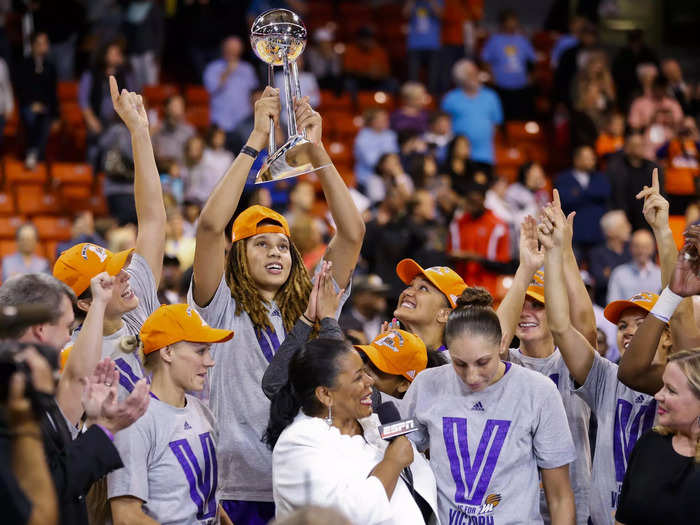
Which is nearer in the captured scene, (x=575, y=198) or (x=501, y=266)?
(x=501, y=266)

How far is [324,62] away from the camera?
14.0m

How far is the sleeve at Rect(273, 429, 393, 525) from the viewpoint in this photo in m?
3.29

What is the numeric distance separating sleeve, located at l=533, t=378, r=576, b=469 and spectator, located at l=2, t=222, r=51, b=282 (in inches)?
274

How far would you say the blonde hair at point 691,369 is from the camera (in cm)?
355

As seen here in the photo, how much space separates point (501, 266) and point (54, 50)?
22.3 ft

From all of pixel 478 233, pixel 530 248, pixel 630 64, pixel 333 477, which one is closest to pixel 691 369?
pixel 530 248

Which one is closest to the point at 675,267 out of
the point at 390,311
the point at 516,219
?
the point at 390,311

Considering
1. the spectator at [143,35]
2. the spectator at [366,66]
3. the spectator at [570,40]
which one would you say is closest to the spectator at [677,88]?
the spectator at [570,40]

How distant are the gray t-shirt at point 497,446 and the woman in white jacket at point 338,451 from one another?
0.58 ft

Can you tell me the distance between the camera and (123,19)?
1274cm

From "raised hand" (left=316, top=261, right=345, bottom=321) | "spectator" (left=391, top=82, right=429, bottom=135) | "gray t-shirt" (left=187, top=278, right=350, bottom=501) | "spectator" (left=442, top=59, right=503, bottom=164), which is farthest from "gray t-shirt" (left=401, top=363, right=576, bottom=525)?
"spectator" (left=391, top=82, right=429, bottom=135)

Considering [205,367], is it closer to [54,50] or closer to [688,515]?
[688,515]

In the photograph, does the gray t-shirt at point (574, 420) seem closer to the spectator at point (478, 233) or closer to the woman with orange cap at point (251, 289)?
the woman with orange cap at point (251, 289)

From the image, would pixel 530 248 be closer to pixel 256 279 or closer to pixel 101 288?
pixel 256 279
